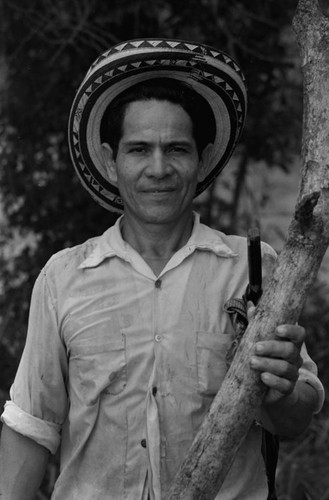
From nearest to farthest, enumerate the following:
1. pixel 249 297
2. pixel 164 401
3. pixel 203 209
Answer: pixel 249 297
pixel 164 401
pixel 203 209

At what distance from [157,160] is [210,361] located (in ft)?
1.76

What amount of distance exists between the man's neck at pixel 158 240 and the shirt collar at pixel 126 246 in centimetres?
3

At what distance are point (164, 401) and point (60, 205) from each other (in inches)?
89.0

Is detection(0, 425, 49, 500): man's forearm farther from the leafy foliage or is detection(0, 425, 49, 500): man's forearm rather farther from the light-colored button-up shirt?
the leafy foliage

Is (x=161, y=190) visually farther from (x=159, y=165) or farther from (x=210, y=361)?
(x=210, y=361)

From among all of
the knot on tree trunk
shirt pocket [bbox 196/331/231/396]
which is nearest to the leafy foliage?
shirt pocket [bbox 196/331/231/396]

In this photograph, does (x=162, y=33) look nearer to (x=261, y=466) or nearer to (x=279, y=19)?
(x=279, y=19)

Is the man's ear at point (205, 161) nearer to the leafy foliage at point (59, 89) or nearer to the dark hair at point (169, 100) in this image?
the dark hair at point (169, 100)

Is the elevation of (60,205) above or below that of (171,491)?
above

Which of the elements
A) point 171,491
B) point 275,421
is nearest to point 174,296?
point 275,421

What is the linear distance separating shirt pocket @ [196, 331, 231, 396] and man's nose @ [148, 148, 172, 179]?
0.42 m

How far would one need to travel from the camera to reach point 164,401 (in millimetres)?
2467

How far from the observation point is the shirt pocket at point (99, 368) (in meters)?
2.50

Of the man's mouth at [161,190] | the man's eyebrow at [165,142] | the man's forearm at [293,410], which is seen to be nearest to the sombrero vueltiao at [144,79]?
the man's eyebrow at [165,142]
